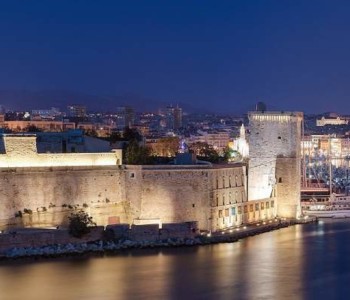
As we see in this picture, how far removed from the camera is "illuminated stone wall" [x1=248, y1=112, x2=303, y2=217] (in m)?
19.3

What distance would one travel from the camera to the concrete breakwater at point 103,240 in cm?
1433

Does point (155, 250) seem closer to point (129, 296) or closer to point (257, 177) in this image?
point (129, 296)

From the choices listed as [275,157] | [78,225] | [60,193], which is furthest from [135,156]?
[78,225]

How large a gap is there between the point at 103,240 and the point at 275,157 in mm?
5360

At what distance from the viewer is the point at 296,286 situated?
1301 centimetres

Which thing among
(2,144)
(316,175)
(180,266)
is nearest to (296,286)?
(180,266)

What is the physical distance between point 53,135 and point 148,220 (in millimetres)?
2521

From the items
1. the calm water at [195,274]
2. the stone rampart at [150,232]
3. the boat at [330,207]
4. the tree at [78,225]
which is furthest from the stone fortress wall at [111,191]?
the boat at [330,207]

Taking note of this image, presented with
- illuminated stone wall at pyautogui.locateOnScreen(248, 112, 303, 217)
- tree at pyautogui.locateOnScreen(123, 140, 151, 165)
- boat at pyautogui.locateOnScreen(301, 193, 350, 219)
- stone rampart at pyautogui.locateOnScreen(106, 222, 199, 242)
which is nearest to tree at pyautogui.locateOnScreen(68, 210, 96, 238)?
stone rampart at pyautogui.locateOnScreen(106, 222, 199, 242)

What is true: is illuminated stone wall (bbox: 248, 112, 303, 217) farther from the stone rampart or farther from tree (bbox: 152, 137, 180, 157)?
tree (bbox: 152, 137, 180, 157)

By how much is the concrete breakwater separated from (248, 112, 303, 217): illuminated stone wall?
260 centimetres

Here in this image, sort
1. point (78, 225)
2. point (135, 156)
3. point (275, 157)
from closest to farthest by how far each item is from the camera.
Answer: point (78, 225), point (135, 156), point (275, 157)

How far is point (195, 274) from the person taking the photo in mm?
13570

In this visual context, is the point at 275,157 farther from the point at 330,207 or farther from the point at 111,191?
the point at 111,191
